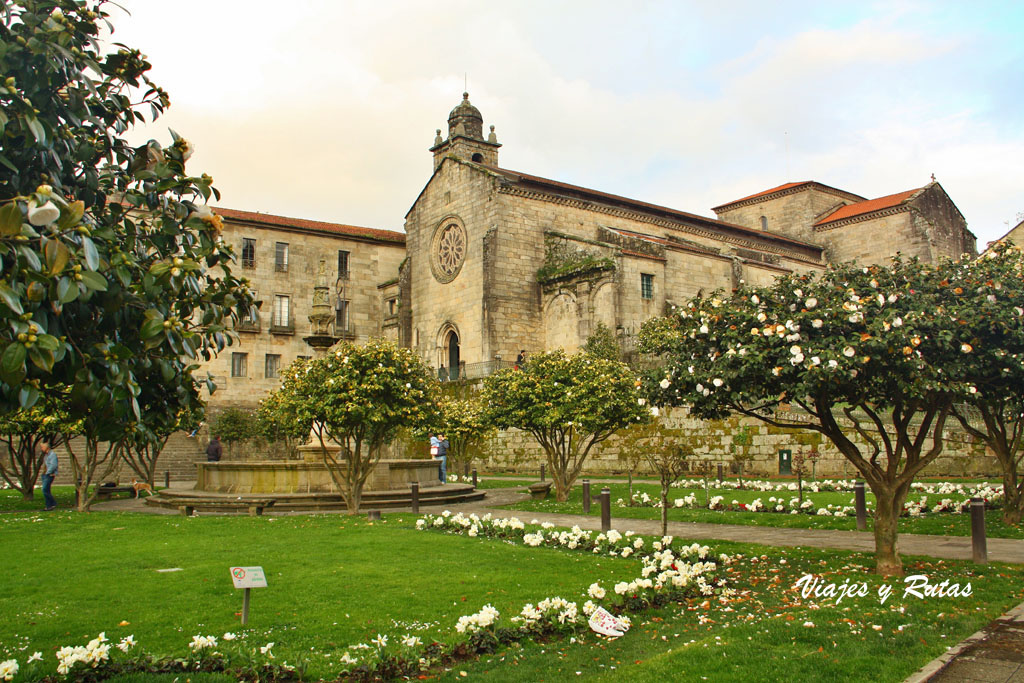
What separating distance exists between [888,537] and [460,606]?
4.95 meters

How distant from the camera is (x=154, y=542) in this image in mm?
12664

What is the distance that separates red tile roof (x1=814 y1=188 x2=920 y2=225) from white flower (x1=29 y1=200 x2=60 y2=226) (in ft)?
169

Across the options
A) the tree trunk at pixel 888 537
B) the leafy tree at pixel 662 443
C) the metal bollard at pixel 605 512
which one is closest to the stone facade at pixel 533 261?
the leafy tree at pixel 662 443

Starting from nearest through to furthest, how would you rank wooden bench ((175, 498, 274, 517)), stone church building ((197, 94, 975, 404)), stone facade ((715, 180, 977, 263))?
wooden bench ((175, 498, 274, 517)) → stone church building ((197, 94, 975, 404)) → stone facade ((715, 180, 977, 263))

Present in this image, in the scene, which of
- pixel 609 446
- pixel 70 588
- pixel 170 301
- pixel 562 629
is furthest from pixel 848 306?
pixel 609 446

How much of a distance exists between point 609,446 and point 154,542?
18207 millimetres

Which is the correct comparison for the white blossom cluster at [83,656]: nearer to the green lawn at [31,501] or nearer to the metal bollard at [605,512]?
the metal bollard at [605,512]

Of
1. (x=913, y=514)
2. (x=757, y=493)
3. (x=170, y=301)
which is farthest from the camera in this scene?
(x=757, y=493)

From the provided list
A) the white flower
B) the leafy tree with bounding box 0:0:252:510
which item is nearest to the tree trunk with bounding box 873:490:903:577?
the leafy tree with bounding box 0:0:252:510

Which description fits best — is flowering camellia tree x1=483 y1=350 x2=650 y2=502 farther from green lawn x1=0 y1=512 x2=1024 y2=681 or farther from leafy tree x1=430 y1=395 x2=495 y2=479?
green lawn x1=0 y1=512 x2=1024 y2=681

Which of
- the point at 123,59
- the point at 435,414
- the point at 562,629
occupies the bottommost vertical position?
the point at 562,629

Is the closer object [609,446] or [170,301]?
[170,301]

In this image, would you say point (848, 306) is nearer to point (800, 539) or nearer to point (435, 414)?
point (800, 539)

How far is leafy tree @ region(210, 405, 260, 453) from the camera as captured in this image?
37719 millimetres
